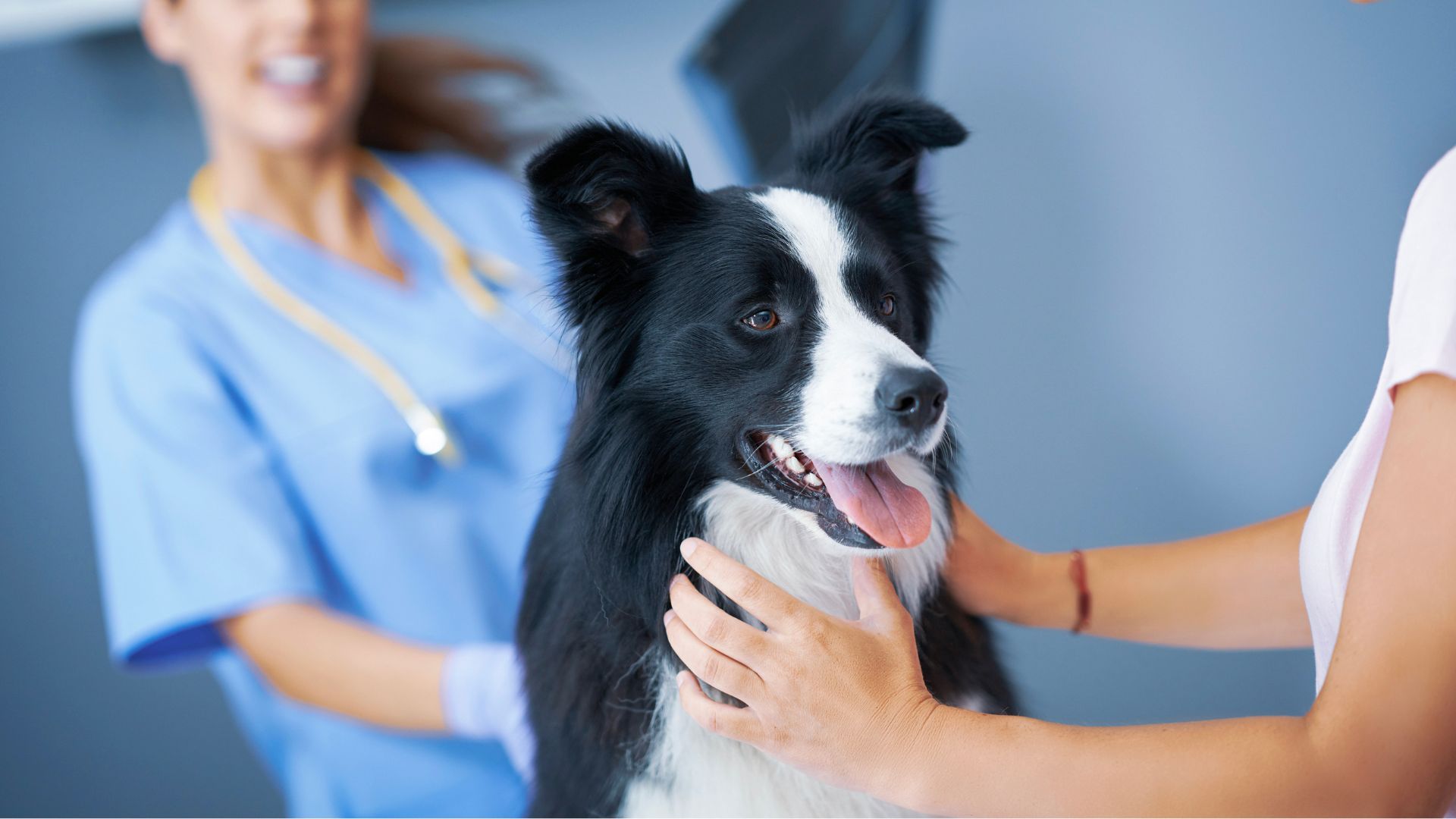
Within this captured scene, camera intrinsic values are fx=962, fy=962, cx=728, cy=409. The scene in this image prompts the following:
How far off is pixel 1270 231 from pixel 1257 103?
246 millimetres

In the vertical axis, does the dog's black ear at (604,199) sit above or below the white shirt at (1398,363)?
above

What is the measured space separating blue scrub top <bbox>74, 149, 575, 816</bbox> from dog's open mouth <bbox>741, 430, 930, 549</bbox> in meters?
0.59

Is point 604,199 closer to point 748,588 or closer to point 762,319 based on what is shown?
point 762,319

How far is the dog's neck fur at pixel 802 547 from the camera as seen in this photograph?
1118 millimetres

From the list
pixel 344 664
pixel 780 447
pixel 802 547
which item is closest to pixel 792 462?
pixel 780 447

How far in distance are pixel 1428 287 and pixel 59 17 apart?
2530mm

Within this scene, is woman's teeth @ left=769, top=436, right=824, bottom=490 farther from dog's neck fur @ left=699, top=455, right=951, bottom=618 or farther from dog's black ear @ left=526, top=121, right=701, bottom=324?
dog's black ear @ left=526, top=121, right=701, bottom=324

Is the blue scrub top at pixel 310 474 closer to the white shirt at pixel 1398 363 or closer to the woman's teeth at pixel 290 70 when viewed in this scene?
the woman's teeth at pixel 290 70

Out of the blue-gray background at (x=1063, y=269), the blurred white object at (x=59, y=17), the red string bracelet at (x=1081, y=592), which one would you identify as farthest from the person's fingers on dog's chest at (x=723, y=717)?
the blurred white object at (x=59, y=17)

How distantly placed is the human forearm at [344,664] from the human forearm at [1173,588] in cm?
90

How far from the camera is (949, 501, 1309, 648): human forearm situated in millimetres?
1119

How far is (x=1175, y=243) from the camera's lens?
1961 millimetres

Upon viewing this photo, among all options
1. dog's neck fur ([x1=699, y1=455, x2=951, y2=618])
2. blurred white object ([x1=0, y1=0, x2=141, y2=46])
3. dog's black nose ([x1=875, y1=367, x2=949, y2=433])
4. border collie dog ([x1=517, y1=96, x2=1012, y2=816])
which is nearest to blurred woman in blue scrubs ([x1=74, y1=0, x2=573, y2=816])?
blurred white object ([x1=0, y1=0, x2=141, y2=46])

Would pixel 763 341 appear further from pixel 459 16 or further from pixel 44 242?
pixel 44 242
